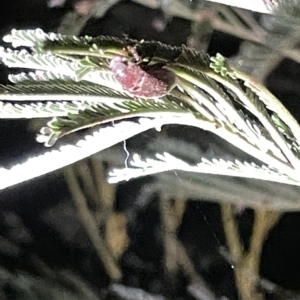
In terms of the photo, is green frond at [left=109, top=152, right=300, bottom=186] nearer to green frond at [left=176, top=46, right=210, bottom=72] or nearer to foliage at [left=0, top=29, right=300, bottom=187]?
foliage at [left=0, top=29, right=300, bottom=187]

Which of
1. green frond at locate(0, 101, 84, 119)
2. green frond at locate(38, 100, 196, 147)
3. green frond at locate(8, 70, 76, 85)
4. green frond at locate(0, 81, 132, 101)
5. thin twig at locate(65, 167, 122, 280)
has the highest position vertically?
green frond at locate(8, 70, 76, 85)

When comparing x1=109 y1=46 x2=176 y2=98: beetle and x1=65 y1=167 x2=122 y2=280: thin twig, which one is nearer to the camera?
x1=109 y1=46 x2=176 y2=98: beetle

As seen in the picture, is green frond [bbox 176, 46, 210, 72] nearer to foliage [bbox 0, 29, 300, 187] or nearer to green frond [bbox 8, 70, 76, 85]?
foliage [bbox 0, 29, 300, 187]

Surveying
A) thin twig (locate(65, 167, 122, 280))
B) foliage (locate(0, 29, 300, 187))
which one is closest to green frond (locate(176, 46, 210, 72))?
foliage (locate(0, 29, 300, 187))

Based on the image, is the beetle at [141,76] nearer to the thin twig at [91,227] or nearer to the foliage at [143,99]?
A: the foliage at [143,99]

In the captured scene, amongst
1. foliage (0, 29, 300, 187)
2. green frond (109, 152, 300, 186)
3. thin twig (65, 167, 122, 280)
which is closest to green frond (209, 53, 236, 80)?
foliage (0, 29, 300, 187)

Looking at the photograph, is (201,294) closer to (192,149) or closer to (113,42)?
(192,149)

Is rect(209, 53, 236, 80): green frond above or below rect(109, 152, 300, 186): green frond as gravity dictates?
above

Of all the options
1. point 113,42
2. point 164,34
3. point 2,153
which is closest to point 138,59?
point 113,42

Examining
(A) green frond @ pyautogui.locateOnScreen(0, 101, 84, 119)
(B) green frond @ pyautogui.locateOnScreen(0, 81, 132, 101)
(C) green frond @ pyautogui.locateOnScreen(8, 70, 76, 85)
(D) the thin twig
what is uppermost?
(C) green frond @ pyautogui.locateOnScreen(8, 70, 76, 85)
